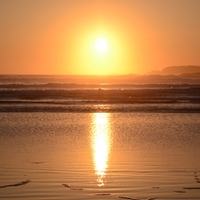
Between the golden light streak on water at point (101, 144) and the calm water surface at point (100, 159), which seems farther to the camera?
the golden light streak on water at point (101, 144)

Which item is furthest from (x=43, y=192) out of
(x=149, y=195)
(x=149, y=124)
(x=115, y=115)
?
(x=115, y=115)

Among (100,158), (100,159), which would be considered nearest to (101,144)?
(100,158)

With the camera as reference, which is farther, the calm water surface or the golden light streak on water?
the golden light streak on water

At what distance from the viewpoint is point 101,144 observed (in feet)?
49.9

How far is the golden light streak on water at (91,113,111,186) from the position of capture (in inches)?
420

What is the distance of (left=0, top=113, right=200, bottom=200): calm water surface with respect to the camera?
8.86 meters

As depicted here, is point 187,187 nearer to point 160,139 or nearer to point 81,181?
point 81,181

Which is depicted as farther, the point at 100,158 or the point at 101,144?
the point at 101,144

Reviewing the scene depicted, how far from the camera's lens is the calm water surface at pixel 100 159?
8.86 m

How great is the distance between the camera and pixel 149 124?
21.1 m

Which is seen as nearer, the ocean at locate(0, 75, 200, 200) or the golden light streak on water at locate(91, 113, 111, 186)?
the ocean at locate(0, 75, 200, 200)

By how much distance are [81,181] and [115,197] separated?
1413mm

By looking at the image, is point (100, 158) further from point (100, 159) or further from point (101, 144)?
point (101, 144)

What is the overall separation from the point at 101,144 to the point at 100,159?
117 inches
